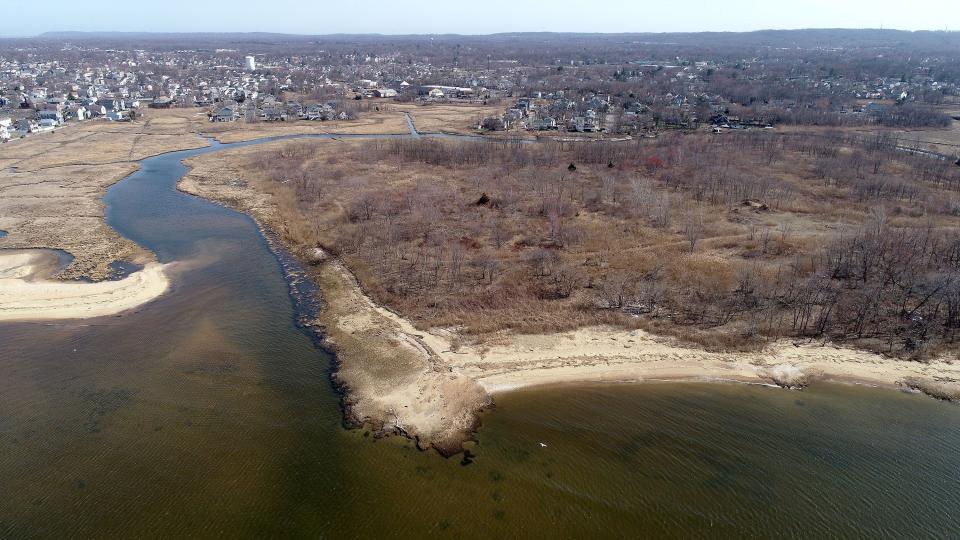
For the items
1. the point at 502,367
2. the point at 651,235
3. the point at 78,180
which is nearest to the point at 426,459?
the point at 502,367

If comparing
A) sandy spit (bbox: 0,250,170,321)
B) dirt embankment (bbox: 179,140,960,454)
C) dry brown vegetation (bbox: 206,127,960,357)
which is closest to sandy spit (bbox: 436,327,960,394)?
dirt embankment (bbox: 179,140,960,454)

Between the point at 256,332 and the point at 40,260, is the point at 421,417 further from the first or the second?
the point at 40,260

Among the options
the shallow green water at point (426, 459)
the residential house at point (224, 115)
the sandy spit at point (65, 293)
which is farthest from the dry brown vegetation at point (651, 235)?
the residential house at point (224, 115)

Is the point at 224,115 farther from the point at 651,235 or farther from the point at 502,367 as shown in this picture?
the point at 502,367

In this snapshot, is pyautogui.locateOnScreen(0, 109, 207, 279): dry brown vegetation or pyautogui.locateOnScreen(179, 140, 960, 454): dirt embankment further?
pyautogui.locateOnScreen(0, 109, 207, 279): dry brown vegetation

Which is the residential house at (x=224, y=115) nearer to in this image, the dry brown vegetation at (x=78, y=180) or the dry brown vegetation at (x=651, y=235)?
the dry brown vegetation at (x=78, y=180)

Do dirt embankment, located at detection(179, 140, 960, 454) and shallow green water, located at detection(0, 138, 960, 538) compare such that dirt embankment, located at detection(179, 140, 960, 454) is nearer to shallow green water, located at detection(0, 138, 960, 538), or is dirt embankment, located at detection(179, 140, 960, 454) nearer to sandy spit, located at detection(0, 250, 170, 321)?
shallow green water, located at detection(0, 138, 960, 538)
